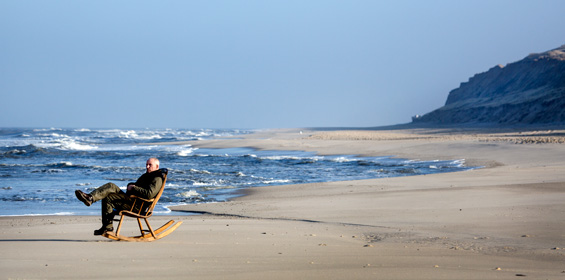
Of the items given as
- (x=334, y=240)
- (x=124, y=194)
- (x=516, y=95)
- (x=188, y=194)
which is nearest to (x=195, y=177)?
(x=188, y=194)

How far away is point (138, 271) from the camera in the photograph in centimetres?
545

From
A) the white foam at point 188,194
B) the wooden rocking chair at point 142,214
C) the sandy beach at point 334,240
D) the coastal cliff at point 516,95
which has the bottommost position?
the white foam at point 188,194

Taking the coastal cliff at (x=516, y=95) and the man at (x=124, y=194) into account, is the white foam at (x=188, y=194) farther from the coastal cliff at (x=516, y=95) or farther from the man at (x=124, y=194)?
the coastal cliff at (x=516, y=95)

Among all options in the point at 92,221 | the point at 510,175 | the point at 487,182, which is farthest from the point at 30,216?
the point at 510,175

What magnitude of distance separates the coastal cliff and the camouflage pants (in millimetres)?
62407

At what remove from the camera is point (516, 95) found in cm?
8481

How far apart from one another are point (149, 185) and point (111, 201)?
0.50 meters

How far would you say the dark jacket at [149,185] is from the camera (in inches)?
278

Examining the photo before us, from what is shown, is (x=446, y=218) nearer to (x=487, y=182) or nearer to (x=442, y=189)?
(x=442, y=189)

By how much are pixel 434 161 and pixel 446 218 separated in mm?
15906

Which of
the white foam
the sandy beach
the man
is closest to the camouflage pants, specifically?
the man

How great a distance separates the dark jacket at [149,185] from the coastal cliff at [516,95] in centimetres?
6223

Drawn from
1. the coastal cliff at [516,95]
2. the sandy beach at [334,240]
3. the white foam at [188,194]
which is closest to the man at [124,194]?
the sandy beach at [334,240]

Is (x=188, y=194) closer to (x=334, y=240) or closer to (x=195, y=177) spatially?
(x=195, y=177)
